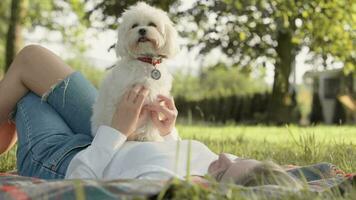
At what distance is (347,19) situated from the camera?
1185 cm

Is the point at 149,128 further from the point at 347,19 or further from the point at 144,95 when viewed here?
the point at 347,19

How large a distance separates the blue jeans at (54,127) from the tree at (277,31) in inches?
230

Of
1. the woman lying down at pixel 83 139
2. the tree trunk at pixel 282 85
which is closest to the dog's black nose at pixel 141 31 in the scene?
the woman lying down at pixel 83 139

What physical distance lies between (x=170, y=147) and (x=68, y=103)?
0.98m

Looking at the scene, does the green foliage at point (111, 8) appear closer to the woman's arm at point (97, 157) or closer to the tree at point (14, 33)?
the tree at point (14, 33)

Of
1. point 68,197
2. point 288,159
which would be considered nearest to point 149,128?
point 68,197

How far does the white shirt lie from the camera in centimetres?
233

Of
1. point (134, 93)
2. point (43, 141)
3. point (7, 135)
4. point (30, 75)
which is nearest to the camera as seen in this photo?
point (134, 93)

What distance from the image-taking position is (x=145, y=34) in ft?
10.1

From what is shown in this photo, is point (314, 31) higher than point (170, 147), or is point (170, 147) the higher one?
point (314, 31)

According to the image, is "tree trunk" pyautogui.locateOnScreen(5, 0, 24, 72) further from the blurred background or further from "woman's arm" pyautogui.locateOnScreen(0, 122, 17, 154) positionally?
"woman's arm" pyautogui.locateOnScreen(0, 122, 17, 154)

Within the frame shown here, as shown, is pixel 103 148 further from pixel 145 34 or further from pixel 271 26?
pixel 271 26

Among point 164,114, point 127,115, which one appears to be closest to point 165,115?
point 164,114

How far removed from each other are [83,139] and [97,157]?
19.1 inches
